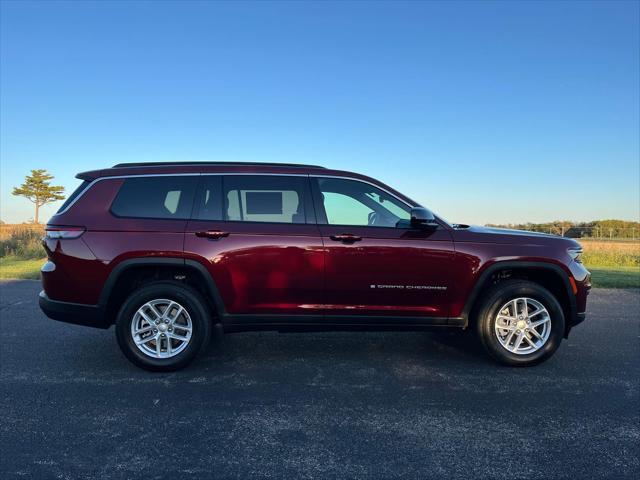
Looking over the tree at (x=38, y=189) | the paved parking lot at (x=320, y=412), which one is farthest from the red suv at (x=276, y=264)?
the tree at (x=38, y=189)

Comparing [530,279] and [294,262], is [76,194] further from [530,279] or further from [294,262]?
[530,279]

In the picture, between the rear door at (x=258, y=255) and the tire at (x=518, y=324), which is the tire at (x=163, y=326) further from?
the tire at (x=518, y=324)

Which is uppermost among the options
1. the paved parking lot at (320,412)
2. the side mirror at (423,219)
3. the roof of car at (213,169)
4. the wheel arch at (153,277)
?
the roof of car at (213,169)

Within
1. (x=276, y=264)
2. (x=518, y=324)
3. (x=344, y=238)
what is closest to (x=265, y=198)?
(x=276, y=264)

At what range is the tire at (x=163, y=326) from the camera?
4086 millimetres

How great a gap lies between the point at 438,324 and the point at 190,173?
2858mm

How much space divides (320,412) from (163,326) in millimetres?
1779

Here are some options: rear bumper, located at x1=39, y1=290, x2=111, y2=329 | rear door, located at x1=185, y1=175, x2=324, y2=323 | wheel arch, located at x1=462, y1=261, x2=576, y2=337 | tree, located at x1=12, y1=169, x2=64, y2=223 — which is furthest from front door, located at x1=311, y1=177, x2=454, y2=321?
tree, located at x1=12, y1=169, x2=64, y2=223

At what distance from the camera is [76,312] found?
4.16m

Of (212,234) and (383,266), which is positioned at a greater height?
(212,234)

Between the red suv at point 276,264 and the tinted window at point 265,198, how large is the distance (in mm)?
11

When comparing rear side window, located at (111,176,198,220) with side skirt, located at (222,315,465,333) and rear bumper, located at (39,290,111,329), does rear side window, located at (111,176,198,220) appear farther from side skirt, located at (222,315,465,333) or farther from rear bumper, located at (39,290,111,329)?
side skirt, located at (222,315,465,333)

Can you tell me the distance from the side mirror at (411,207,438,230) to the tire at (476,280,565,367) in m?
0.92

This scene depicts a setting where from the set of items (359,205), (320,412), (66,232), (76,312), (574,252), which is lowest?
(320,412)
